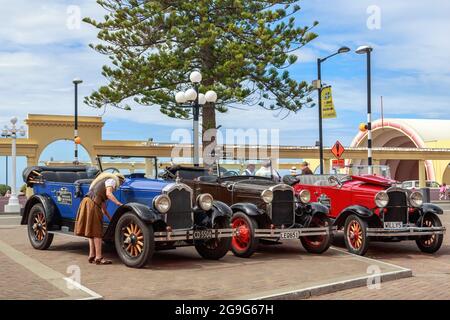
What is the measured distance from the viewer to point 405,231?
10.8m

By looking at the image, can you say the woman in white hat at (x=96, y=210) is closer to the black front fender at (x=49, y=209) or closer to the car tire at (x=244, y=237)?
the black front fender at (x=49, y=209)

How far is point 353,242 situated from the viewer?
10.9 metres

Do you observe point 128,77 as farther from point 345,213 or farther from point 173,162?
point 345,213

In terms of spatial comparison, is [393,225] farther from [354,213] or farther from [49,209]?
[49,209]

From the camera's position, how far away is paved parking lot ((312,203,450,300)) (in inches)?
280

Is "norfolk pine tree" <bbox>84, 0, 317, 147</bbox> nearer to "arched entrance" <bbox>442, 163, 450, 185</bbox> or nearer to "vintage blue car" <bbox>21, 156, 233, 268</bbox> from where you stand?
"vintage blue car" <bbox>21, 156, 233, 268</bbox>

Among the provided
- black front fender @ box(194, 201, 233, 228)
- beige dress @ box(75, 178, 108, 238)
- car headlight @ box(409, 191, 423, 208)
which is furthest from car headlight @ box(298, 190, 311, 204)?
beige dress @ box(75, 178, 108, 238)

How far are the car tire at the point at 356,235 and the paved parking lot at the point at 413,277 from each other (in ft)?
1.05

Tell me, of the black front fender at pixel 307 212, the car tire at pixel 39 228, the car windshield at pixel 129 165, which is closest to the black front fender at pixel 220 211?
the car windshield at pixel 129 165

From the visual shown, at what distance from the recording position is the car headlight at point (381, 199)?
10.8 metres

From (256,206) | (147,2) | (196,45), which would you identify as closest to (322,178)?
(256,206)

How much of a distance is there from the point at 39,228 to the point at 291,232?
4757mm
